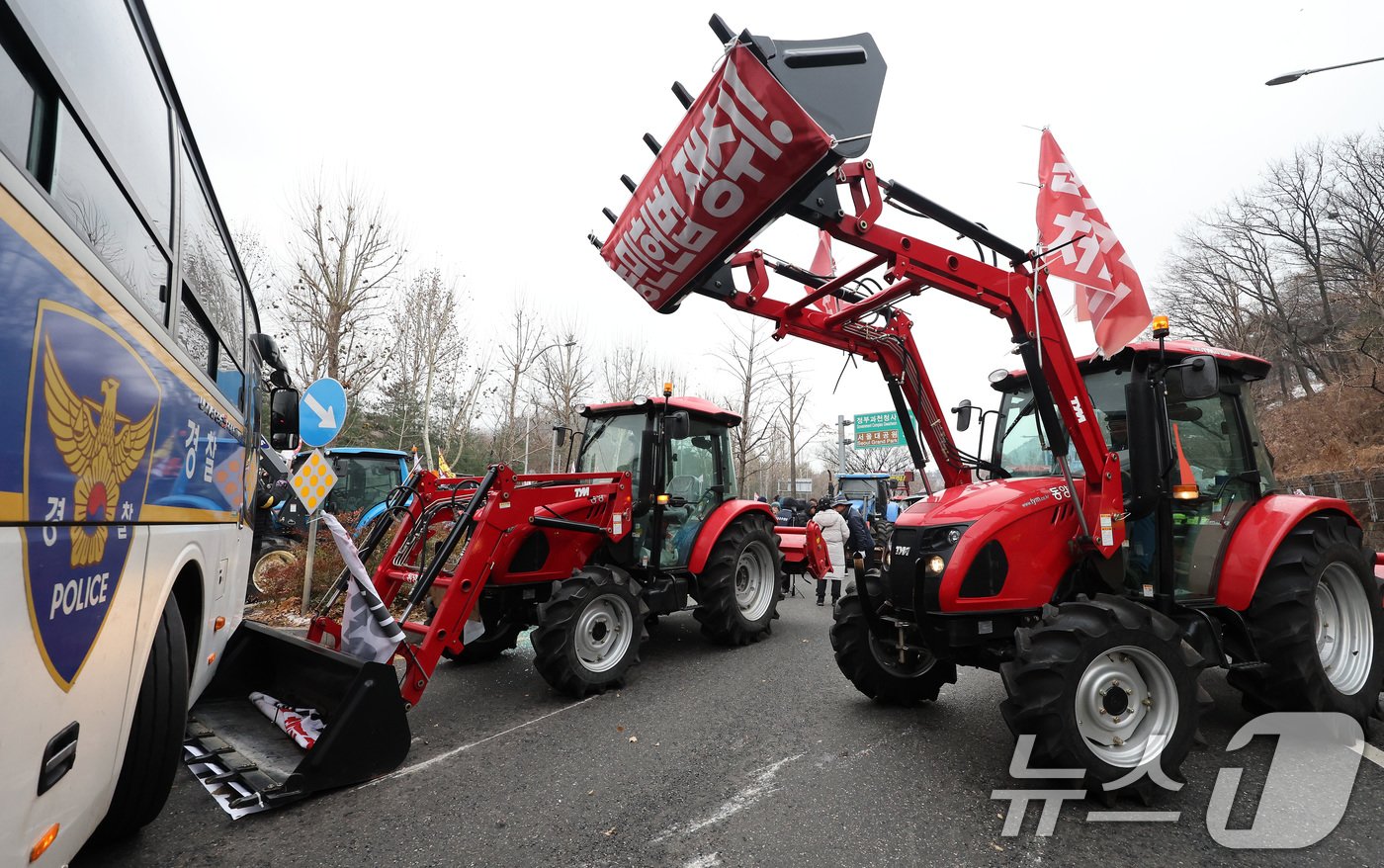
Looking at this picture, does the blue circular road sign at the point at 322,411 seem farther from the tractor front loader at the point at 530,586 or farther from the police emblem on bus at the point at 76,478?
the police emblem on bus at the point at 76,478

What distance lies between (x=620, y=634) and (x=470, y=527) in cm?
154

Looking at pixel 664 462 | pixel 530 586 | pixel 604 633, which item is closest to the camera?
pixel 604 633

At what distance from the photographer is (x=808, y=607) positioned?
9.48 metres

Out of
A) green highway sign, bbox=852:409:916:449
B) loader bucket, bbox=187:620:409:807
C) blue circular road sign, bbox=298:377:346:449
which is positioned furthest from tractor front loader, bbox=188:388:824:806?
green highway sign, bbox=852:409:916:449

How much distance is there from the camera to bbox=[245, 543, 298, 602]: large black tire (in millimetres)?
8570

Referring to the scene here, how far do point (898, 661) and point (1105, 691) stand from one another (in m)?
1.41

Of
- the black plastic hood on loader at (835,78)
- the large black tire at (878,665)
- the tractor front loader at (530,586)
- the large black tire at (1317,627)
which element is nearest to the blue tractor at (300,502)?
the tractor front loader at (530,586)

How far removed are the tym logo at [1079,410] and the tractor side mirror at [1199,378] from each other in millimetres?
499

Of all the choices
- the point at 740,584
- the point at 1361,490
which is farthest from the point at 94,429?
the point at 1361,490

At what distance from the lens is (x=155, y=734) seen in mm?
2564

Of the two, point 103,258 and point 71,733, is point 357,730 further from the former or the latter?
point 103,258

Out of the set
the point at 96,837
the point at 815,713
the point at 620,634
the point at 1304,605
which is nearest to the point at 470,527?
the point at 620,634

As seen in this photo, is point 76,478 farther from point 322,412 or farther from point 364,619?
point 322,412

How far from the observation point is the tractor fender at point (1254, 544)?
3725mm
